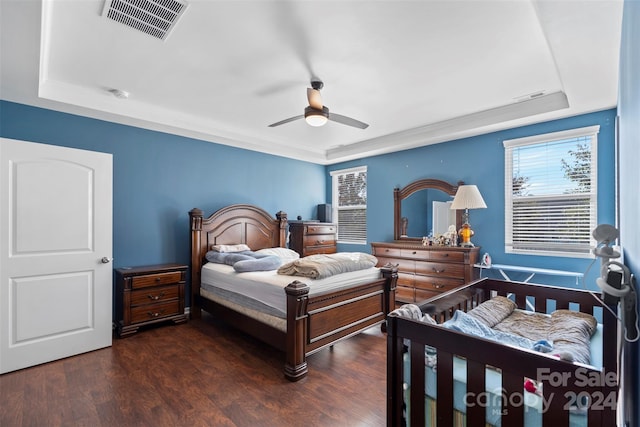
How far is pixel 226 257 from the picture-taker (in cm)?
385

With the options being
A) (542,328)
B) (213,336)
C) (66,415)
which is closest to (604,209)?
(542,328)

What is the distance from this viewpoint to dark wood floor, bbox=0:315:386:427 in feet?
6.63

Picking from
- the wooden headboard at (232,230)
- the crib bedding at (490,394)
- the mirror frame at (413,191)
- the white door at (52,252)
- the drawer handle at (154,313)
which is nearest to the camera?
the crib bedding at (490,394)

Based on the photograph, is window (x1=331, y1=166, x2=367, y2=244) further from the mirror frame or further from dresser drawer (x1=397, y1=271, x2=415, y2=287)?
dresser drawer (x1=397, y1=271, x2=415, y2=287)

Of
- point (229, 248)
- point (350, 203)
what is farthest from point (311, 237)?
point (229, 248)

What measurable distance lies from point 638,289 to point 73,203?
156 inches

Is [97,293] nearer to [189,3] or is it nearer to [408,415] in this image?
[189,3]

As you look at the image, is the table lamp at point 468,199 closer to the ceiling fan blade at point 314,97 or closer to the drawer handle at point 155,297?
the ceiling fan blade at point 314,97

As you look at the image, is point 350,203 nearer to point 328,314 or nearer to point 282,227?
point 282,227

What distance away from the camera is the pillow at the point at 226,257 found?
370 cm

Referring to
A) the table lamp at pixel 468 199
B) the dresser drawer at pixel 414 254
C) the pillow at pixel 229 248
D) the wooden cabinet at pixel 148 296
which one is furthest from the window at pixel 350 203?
the wooden cabinet at pixel 148 296

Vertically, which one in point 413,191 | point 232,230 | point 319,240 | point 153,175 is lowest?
point 319,240

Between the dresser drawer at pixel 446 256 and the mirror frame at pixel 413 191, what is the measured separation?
1.72ft

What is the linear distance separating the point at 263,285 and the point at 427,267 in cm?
245
